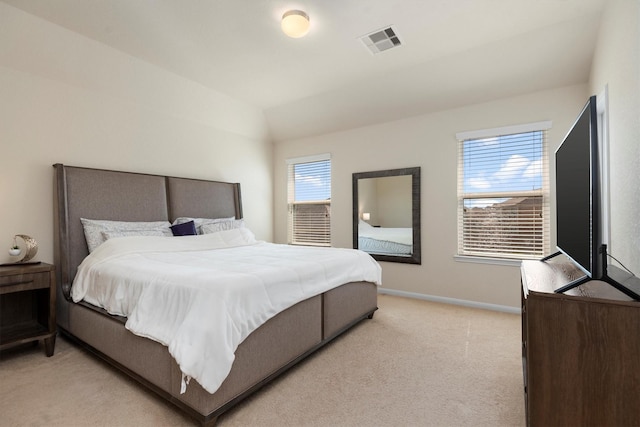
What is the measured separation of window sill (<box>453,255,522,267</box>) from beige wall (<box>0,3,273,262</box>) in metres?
3.54

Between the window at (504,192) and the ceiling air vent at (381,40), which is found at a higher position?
the ceiling air vent at (381,40)

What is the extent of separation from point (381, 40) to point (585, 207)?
2.35 metres

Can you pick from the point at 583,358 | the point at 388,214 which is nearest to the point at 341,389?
the point at 583,358

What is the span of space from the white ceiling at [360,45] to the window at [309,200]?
1.23m

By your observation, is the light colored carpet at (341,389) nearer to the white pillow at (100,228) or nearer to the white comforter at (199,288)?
the white comforter at (199,288)

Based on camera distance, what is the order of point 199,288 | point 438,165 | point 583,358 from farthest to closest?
point 438,165 → point 199,288 → point 583,358

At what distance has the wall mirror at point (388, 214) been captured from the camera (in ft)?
13.7

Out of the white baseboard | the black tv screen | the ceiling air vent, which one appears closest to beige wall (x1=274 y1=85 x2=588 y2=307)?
the white baseboard

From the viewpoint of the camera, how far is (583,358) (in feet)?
3.92

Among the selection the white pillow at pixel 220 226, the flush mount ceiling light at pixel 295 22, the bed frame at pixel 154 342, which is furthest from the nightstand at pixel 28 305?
the flush mount ceiling light at pixel 295 22

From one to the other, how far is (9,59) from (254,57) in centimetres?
209

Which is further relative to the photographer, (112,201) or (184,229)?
(184,229)

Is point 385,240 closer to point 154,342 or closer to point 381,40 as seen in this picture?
point 381,40

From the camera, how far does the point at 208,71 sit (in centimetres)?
358
